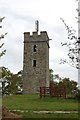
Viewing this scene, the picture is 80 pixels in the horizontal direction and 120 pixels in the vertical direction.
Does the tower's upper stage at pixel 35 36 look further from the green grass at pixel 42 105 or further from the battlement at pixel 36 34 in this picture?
the green grass at pixel 42 105

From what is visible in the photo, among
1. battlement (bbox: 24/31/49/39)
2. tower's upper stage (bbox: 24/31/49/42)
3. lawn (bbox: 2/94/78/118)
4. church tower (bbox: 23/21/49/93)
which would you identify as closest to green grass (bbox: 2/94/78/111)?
lawn (bbox: 2/94/78/118)

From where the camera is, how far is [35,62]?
157ft

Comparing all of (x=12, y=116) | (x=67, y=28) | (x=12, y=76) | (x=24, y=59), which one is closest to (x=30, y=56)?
(x=24, y=59)

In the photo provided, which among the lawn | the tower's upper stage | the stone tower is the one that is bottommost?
the lawn

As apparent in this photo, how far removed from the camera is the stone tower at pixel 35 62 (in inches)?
1857

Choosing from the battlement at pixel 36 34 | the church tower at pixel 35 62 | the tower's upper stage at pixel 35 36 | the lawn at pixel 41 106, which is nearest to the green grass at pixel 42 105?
the lawn at pixel 41 106

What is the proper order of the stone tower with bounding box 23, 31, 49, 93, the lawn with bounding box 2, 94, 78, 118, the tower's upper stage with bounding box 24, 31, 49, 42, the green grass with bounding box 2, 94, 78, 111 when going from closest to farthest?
the lawn with bounding box 2, 94, 78, 118
the green grass with bounding box 2, 94, 78, 111
the stone tower with bounding box 23, 31, 49, 93
the tower's upper stage with bounding box 24, 31, 49, 42

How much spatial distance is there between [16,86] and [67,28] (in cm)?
5455

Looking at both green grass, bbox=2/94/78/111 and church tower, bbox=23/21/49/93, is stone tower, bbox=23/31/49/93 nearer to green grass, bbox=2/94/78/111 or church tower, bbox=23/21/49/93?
church tower, bbox=23/21/49/93

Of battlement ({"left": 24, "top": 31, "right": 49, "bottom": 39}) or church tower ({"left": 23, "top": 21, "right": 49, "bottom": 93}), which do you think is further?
battlement ({"left": 24, "top": 31, "right": 49, "bottom": 39})

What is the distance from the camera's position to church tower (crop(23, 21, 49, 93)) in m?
47.2

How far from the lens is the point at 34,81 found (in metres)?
47.3

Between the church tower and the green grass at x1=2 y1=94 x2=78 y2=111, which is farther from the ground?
the church tower

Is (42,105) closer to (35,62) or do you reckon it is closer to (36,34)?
(35,62)
